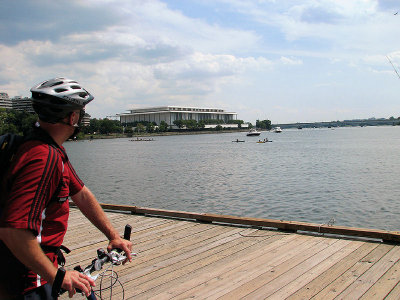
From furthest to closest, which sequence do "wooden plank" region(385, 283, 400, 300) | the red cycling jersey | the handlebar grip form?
"wooden plank" region(385, 283, 400, 300) → the handlebar grip → the red cycling jersey

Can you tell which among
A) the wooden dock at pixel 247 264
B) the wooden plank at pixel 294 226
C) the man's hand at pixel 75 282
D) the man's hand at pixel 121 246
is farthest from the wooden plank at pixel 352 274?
the man's hand at pixel 75 282

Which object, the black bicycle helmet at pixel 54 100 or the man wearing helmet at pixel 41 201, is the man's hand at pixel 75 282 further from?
the black bicycle helmet at pixel 54 100

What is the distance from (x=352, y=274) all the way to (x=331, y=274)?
28 centimetres

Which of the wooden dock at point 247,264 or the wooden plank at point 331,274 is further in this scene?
the wooden dock at point 247,264

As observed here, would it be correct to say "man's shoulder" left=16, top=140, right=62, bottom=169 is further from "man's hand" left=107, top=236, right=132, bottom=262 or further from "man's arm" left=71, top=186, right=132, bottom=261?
"man's hand" left=107, top=236, right=132, bottom=262

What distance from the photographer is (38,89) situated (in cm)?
227

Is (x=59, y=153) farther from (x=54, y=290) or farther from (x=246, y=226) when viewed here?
(x=246, y=226)

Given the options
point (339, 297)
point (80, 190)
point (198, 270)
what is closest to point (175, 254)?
point (198, 270)

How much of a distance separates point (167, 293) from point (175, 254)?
1.49 meters

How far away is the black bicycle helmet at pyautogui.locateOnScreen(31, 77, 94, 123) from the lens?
2254mm

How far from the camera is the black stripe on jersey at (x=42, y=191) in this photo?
1.97 meters

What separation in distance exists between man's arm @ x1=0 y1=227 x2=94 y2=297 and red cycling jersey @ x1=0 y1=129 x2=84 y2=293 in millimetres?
41

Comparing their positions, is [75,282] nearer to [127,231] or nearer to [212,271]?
[127,231]

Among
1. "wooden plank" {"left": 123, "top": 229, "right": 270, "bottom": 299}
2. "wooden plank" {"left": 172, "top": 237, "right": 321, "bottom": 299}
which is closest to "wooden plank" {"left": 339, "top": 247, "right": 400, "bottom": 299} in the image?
"wooden plank" {"left": 172, "top": 237, "right": 321, "bottom": 299}
